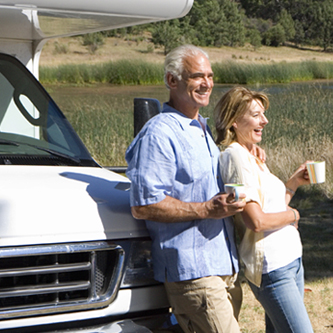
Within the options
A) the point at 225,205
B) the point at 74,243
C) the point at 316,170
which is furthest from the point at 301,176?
the point at 74,243

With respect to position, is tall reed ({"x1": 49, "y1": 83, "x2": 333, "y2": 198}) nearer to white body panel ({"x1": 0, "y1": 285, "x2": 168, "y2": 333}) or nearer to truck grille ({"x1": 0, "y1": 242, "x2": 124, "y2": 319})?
A: white body panel ({"x1": 0, "y1": 285, "x2": 168, "y2": 333})

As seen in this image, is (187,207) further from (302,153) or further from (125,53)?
(125,53)

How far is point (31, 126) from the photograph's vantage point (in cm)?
379

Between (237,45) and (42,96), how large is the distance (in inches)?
2645

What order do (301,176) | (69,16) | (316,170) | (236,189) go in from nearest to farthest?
1. (236,189)
2. (316,170)
3. (301,176)
4. (69,16)

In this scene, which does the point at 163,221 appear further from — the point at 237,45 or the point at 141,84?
the point at 237,45

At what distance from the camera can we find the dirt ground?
55188 mm

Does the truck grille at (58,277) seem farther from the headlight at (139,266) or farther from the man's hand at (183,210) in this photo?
the man's hand at (183,210)

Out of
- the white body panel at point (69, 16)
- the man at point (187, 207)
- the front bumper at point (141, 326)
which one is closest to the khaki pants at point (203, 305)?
the man at point (187, 207)

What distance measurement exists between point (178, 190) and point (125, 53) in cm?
5840

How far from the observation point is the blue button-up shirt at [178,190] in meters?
2.61

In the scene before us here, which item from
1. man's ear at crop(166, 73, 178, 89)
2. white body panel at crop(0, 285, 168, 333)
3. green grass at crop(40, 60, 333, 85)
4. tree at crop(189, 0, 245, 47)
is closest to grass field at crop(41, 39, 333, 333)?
white body panel at crop(0, 285, 168, 333)

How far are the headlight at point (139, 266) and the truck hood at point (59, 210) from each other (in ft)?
0.20

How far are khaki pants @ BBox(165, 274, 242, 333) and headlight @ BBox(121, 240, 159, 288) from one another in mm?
123
